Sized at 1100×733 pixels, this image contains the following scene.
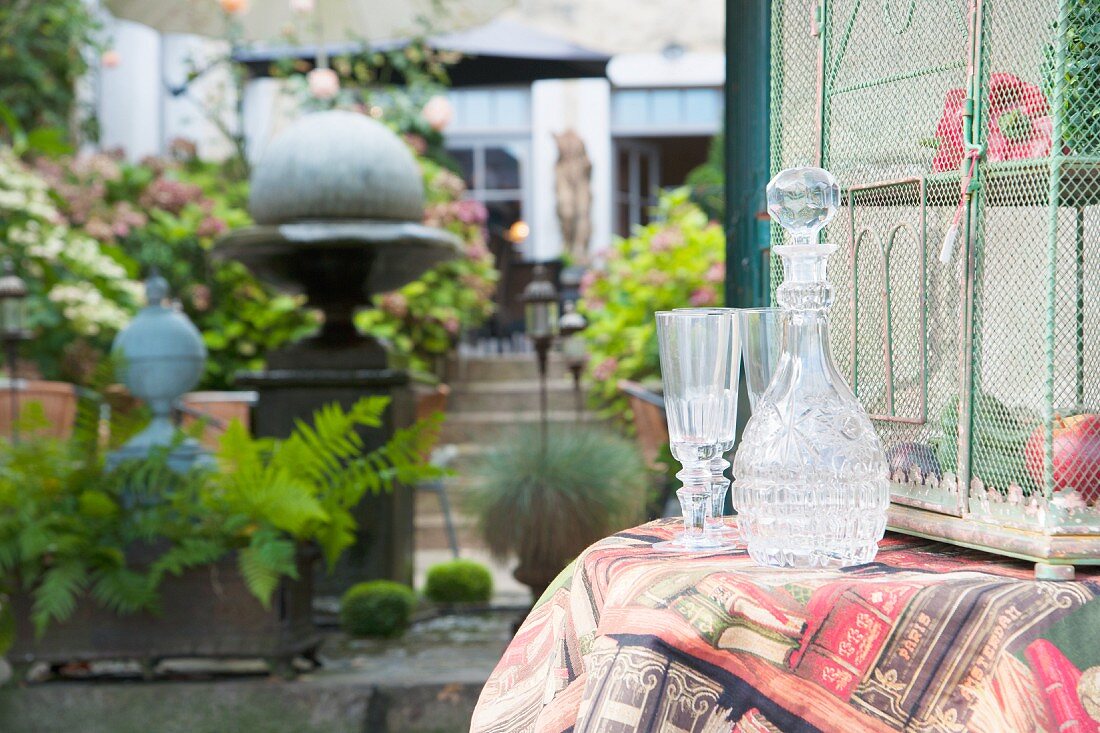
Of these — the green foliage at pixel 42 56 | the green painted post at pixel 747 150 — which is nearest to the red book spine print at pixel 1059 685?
the green painted post at pixel 747 150

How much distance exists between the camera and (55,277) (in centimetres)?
802

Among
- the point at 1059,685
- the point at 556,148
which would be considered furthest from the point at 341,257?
the point at 556,148

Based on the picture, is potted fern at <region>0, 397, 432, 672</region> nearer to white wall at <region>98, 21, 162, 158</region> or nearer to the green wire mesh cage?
the green wire mesh cage

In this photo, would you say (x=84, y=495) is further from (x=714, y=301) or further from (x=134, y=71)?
(x=134, y=71)

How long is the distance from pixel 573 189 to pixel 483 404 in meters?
5.11

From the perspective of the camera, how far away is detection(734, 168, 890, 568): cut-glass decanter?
3.87ft

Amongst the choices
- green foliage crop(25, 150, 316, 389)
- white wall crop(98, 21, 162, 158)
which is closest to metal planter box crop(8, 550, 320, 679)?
green foliage crop(25, 150, 316, 389)

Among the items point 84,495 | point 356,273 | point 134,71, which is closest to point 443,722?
point 84,495

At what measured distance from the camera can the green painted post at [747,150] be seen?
255 centimetres

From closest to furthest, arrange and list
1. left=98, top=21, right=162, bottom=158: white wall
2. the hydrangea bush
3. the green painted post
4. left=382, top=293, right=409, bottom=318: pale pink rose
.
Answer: the green painted post → the hydrangea bush → left=382, top=293, right=409, bottom=318: pale pink rose → left=98, top=21, right=162, bottom=158: white wall

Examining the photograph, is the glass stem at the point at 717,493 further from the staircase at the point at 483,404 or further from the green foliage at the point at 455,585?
the staircase at the point at 483,404

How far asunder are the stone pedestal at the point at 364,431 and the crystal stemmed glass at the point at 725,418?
10.2 ft

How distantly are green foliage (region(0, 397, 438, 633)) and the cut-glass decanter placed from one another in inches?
87.0

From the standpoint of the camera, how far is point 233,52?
959cm
